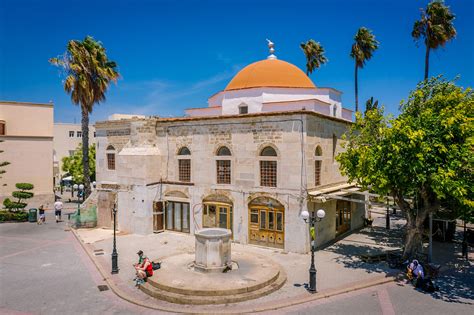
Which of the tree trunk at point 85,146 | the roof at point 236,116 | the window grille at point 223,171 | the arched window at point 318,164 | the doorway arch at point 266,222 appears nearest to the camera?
the roof at point 236,116

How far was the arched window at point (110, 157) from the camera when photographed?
24.3 meters

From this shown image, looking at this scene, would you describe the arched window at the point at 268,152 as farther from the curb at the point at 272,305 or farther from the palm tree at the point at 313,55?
the palm tree at the point at 313,55

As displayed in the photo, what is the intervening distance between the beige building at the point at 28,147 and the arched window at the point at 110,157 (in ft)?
51.9

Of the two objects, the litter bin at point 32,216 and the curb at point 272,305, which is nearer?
the curb at point 272,305

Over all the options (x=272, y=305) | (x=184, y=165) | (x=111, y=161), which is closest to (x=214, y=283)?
(x=272, y=305)

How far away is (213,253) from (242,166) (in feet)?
20.9

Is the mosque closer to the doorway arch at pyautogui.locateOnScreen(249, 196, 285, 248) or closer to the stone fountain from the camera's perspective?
the doorway arch at pyautogui.locateOnScreen(249, 196, 285, 248)

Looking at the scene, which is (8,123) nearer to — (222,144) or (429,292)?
(222,144)

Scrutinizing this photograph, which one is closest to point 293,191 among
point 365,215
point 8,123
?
point 365,215

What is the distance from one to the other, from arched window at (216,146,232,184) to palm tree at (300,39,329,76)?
23711mm

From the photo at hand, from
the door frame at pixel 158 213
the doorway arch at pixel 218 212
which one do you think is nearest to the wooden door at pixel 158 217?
the door frame at pixel 158 213

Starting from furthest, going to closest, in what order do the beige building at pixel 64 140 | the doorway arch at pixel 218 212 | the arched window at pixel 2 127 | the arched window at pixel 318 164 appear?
the beige building at pixel 64 140 → the arched window at pixel 2 127 → the doorway arch at pixel 218 212 → the arched window at pixel 318 164

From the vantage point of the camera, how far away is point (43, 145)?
3678 cm

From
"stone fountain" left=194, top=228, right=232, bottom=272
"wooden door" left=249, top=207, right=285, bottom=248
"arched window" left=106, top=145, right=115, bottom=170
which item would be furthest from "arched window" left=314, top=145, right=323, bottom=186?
"arched window" left=106, top=145, right=115, bottom=170
